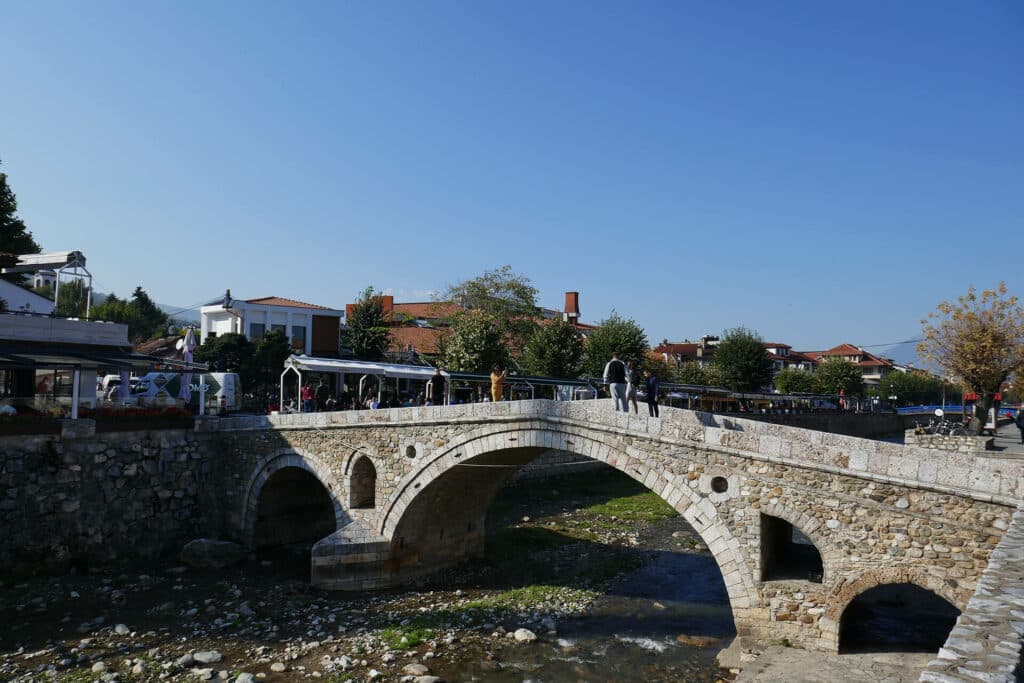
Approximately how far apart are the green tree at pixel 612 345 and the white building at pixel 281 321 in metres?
15.2

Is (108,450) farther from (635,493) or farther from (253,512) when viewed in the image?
(635,493)

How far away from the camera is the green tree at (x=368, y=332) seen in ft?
138

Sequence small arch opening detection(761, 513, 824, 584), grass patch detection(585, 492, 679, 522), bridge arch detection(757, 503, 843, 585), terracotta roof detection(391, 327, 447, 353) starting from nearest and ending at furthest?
1. bridge arch detection(757, 503, 843, 585)
2. small arch opening detection(761, 513, 824, 584)
3. grass patch detection(585, 492, 679, 522)
4. terracotta roof detection(391, 327, 447, 353)

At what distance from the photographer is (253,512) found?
20844mm

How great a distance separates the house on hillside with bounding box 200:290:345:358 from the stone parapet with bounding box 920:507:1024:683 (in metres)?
37.1

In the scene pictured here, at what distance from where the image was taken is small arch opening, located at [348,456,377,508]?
18859mm

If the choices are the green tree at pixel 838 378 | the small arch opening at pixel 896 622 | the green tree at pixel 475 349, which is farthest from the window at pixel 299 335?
the green tree at pixel 838 378

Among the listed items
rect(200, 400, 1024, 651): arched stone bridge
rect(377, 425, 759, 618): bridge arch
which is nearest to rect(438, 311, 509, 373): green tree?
rect(200, 400, 1024, 651): arched stone bridge

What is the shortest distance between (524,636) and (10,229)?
2528cm

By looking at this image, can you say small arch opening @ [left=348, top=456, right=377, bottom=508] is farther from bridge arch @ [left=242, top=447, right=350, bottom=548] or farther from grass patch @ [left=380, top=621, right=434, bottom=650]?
grass patch @ [left=380, top=621, right=434, bottom=650]

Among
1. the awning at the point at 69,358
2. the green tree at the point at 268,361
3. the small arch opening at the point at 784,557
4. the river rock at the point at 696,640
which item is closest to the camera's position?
the small arch opening at the point at 784,557

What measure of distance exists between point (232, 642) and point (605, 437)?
26.7 ft

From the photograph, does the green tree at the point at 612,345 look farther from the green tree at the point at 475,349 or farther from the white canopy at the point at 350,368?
the white canopy at the point at 350,368

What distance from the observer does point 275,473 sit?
20.6 m
